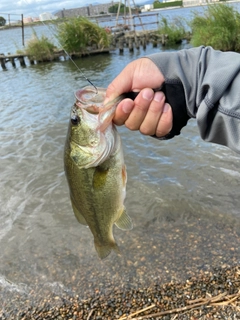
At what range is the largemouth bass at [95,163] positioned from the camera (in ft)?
6.72

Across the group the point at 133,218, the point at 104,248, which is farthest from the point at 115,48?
the point at 104,248

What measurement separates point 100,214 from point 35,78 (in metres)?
20.1

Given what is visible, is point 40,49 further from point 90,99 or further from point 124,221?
point 90,99

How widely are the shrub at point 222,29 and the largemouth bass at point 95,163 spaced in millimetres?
18429

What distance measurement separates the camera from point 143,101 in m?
2.05

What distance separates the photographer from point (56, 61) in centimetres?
2738

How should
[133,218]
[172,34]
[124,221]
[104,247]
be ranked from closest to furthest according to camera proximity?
[124,221], [104,247], [133,218], [172,34]

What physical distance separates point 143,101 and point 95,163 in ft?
1.70

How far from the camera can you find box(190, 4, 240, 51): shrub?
18406 millimetres

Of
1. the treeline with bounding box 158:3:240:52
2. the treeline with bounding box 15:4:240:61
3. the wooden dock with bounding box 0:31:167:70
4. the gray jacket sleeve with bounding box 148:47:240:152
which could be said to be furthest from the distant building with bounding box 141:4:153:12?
the gray jacket sleeve with bounding box 148:47:240:152

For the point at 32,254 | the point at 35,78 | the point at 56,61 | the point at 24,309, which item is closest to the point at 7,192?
the point at 32,254

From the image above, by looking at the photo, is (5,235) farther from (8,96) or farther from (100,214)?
(8,96)

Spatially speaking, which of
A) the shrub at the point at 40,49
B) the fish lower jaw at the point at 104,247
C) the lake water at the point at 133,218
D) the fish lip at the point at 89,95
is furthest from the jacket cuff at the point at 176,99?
the shrub at the point at 40,49

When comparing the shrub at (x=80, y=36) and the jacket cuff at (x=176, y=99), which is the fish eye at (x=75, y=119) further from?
the shrub at (x=80, y=36)
